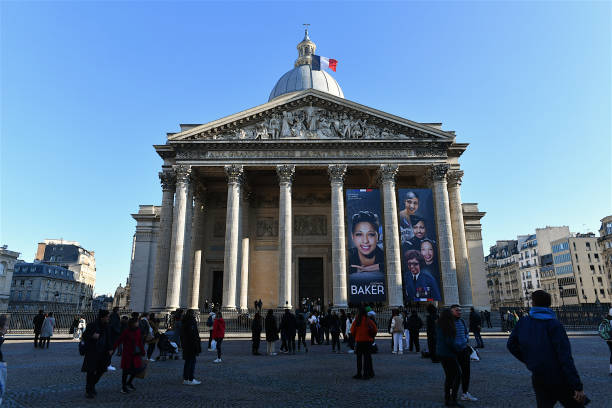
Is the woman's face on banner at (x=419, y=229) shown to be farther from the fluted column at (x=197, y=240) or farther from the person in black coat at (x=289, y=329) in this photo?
the fluted column at (x=197, y=240)

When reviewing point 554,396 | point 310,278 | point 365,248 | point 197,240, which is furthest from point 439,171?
point 554,396

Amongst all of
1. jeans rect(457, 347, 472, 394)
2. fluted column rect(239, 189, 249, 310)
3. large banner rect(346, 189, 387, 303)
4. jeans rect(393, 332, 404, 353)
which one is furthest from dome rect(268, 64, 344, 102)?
jeans rect(457, 347, 472, 394)

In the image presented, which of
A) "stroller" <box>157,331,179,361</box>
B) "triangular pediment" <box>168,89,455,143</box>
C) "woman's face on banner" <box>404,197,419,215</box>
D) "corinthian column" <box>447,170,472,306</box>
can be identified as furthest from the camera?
"triangular pediment" <box>168,89,455,143</box>

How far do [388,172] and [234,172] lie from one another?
10903 millimetres

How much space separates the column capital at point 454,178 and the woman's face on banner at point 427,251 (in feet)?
19.9

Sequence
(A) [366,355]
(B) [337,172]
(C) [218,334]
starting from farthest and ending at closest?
1. (B) [337,172]
2. (C) [218,334]
3. (A) [366,355]

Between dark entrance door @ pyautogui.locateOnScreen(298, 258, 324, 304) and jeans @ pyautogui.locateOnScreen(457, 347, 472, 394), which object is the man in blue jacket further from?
dark entrance door @ pyautogui.locateOnScreen(298, 258, 324, 304)

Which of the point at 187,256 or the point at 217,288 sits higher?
the point at 187,256

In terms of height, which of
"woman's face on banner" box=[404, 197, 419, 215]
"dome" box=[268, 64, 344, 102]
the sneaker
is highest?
"dome" box=[268, 64, 344, 102]

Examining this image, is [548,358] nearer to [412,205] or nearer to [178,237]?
[412,205]

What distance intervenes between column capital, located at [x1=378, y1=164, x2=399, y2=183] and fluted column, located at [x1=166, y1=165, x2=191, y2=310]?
1371cm

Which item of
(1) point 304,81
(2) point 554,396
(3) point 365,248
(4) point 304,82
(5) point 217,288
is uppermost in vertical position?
(1) point 304,81

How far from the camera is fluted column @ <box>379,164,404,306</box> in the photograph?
1008 inches

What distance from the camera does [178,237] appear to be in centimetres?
2672
